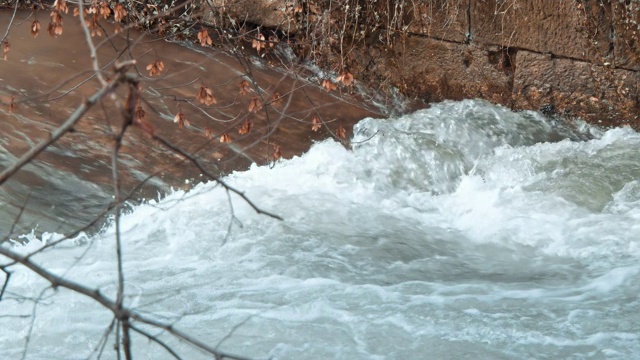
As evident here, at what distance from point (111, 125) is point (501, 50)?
8.63 ft

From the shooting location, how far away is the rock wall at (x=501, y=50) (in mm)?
6059

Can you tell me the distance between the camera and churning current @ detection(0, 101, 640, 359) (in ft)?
12.0

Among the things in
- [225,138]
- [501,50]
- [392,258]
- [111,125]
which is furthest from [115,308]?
[501,50]

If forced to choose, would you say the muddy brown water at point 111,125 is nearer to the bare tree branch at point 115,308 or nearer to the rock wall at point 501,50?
the rock wall at point 501,50

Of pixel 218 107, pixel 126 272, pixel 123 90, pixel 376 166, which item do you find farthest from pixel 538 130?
pixel 126 272

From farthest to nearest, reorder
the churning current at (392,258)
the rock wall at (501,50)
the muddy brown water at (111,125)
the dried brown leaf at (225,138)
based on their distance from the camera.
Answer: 1. the rock wall at (501,50)
2. the muddy brown water at (111,125)
3. the dried brown leaf at (225,138)
4. the churning current at (392,258)

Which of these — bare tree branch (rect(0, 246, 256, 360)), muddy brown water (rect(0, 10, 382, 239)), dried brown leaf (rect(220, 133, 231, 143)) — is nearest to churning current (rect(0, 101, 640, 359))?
muddy brown water (rect(0, 10, 382, 239))

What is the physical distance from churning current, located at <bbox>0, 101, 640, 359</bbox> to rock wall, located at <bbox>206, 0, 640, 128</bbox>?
34cm

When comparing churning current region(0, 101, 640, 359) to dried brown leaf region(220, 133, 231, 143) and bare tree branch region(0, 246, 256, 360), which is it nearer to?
dried brown leaf region(220, 133, 231, 143)

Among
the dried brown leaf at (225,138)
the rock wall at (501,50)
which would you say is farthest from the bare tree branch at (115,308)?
the rock wall at (501,50)

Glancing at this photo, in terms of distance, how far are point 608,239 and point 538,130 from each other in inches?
66.6

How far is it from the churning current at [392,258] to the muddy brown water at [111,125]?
203mm

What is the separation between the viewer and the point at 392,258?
4.46m

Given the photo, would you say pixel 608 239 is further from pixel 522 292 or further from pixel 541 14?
pixel 541 14
